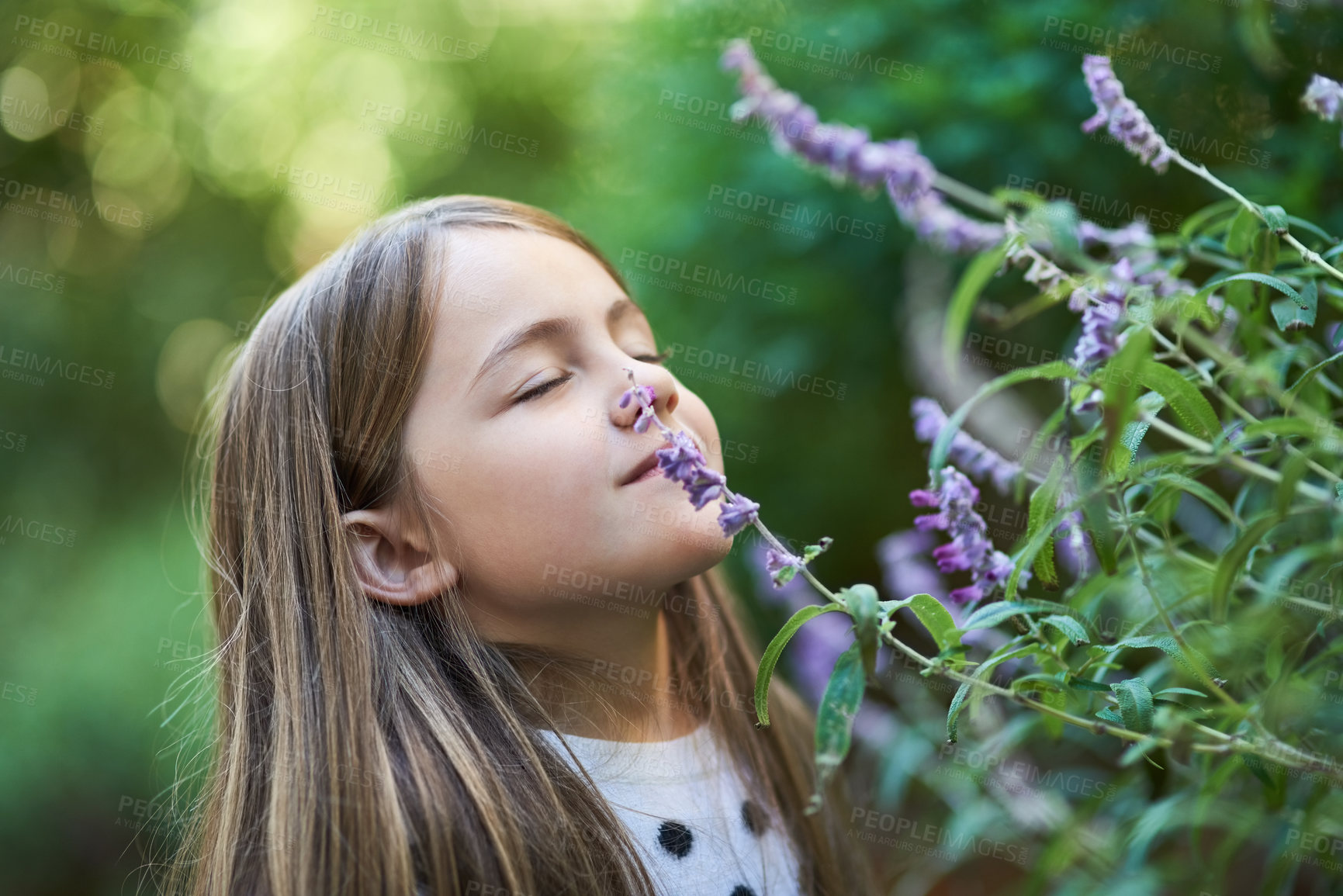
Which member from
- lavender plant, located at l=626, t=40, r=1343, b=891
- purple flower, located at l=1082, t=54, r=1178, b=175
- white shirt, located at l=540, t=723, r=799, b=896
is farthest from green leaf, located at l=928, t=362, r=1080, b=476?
white shirt, located at l=540, t=723, r=799, b=896

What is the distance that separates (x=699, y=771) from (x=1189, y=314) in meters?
0.81

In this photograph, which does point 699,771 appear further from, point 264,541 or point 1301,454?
point 1301,454

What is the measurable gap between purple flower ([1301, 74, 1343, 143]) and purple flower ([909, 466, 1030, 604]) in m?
0.51

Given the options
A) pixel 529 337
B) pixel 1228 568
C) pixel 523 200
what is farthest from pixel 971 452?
pixel 523 200

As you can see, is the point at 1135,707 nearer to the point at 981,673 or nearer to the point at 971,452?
the point at 981,673

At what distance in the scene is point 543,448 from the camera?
3.46 ft

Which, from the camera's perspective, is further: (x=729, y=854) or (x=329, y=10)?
(x=329, y=10)

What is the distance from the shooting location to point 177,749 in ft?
4.40

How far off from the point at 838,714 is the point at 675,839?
0.53 meters

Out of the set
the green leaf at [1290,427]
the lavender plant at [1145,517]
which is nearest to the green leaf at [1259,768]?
the lavender plant at [1145,517]

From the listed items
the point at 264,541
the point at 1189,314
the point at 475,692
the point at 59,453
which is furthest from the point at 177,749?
the point at 59,453

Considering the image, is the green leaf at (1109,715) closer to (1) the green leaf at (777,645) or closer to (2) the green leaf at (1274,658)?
(2) the green leaf at (1274,658)

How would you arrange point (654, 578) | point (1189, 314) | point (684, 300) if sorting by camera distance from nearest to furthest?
→ point (1189, 314) → point (654, 578) → point (684, 300)

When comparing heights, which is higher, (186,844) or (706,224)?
(706,224)
